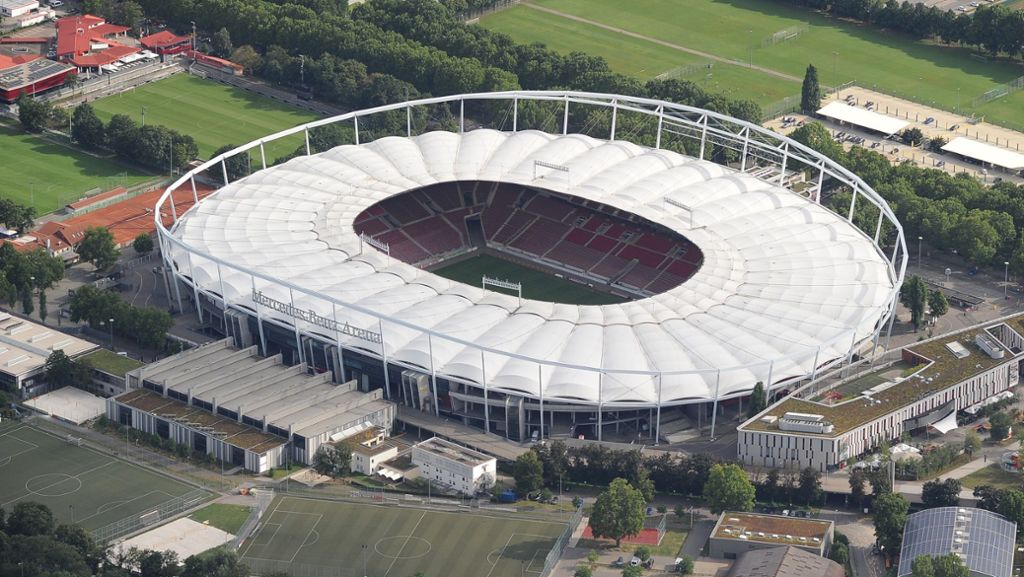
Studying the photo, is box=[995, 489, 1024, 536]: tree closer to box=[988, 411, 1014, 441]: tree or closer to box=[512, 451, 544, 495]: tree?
box=[988, 411, 1014, 441]: tree

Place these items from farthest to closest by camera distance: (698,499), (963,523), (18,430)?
(18,430) → (698,499) → (963,523)

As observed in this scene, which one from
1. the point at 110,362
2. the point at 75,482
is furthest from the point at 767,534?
the point at 110,362

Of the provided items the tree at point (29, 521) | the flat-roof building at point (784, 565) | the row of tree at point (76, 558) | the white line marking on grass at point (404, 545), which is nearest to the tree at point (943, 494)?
the flat-roof building at point (784, 565)

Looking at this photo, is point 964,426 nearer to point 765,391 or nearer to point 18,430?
point 765,391

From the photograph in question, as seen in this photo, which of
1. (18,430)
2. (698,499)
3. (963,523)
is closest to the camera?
(963,523)

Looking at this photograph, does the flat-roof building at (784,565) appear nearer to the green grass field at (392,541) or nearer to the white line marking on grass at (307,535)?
the green grass field at (392,541)

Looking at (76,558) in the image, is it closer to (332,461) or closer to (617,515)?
(332,461)

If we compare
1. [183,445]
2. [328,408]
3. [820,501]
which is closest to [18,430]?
[183,445]

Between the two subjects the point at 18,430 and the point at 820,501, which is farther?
the point at 18,430
